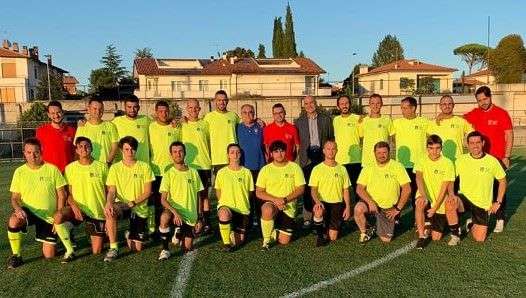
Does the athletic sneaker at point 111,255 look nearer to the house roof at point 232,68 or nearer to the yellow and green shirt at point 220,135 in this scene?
the yellow and green shirt at point 220,135

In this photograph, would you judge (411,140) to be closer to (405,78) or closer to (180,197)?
(180,197)

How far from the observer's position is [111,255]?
5.50m

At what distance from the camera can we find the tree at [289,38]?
57.7m

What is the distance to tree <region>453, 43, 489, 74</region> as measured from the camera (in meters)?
67.3

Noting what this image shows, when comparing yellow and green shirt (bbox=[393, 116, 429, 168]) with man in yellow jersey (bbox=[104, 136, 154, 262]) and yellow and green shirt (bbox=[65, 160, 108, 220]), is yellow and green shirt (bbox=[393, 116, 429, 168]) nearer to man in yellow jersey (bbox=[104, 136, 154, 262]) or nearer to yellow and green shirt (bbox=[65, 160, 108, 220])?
man in yellow jersey (bbox=[104, 136, 154, 262])

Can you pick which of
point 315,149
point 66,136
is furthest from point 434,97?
point 66,136

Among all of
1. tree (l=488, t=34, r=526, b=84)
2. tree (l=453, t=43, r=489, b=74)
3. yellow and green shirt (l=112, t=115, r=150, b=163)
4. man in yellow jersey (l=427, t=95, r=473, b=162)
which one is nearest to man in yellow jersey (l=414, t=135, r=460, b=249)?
man in yellow jersey (l=427, t=95, r=473, b=162)

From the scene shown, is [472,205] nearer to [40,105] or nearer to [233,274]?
[233,274]

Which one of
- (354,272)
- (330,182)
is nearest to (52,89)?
(330,182)

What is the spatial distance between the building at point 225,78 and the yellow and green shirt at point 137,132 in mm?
30465

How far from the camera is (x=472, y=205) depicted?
6.06 metres

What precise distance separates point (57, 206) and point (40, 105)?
21135 mm

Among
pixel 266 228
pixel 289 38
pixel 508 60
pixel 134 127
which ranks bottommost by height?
pixel 266 228

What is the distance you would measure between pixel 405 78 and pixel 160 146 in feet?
125
